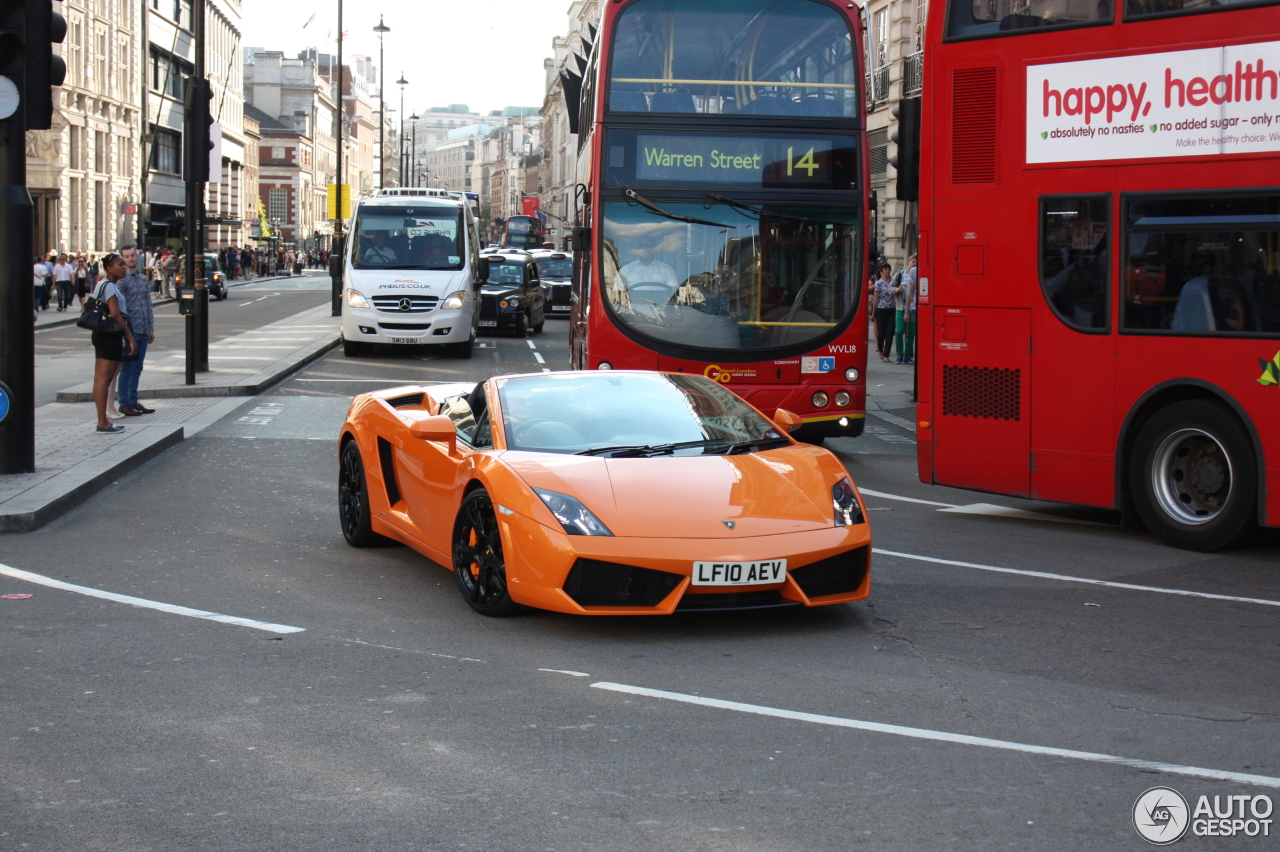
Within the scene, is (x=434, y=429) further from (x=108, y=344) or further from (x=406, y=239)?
(x=406, y=239)

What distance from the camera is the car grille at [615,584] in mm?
6438

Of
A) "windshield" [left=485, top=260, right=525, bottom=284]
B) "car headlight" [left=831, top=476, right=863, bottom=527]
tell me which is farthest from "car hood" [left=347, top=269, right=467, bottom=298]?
"car headlight" [left=831, top=476, right=863, bottom=527]

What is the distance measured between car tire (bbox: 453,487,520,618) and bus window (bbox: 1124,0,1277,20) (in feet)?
18.0

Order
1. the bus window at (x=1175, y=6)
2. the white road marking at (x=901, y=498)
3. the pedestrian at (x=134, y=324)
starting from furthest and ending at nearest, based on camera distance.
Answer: the pedestrian at (x=134, y=324) → the white road marking at (x=901, y=498) → the bus window at (x=1175, y=6)

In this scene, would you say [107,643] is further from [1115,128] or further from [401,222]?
[401,222]

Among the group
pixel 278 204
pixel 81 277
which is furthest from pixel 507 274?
pixel 278 204

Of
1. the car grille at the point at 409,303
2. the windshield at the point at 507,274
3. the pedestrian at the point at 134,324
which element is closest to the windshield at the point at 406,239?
the car grille at the point at 409,303

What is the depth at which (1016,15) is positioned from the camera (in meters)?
9.98

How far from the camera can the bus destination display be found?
12953mm

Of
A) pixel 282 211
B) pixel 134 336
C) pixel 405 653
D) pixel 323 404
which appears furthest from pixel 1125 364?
pixel 282 211

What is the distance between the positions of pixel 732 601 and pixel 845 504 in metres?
0.83

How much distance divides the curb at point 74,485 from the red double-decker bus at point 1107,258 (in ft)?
20.1

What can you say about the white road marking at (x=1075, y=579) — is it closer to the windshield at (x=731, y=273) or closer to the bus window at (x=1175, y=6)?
the bus window at (x=1175, y=6)

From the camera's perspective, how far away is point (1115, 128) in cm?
948
